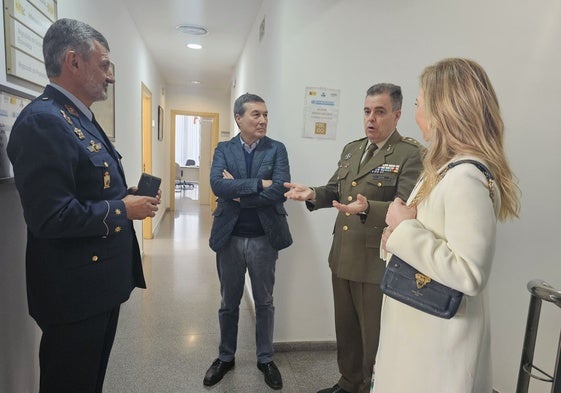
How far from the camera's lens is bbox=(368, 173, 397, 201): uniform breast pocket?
164cm

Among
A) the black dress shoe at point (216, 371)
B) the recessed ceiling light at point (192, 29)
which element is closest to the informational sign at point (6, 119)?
the black dress shoe at point (216, 371)

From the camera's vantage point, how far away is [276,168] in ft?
6.68

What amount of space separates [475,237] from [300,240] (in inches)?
61.9

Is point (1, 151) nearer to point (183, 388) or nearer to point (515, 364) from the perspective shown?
point (183, 388)

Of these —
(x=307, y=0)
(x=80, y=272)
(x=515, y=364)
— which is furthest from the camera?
(x=307, y=0)

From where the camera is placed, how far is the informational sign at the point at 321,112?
2281 mm

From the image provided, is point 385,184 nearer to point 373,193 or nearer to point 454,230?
point 373,193

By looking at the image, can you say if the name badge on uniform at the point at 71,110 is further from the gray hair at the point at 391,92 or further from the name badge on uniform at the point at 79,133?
the gray hair at the point at 391,92

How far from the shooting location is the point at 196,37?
170 inches

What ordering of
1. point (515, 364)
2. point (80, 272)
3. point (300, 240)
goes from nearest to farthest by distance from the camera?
1. point (80, 272)
2. point (515, 364)
3. point (300, 240)

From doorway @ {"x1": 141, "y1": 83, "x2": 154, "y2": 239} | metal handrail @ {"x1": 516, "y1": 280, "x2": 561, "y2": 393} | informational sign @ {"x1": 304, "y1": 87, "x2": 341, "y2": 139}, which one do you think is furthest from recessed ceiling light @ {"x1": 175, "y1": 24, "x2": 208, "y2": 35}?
metal handrail @ {"x1": 516, "y1": 280, "x2": 561, "y2": 393}

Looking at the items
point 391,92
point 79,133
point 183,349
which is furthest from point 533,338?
point 183,349

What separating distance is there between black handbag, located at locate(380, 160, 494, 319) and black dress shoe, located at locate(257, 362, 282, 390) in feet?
4.39

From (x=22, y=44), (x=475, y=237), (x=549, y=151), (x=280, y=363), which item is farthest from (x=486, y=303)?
(x=22, y=44)
